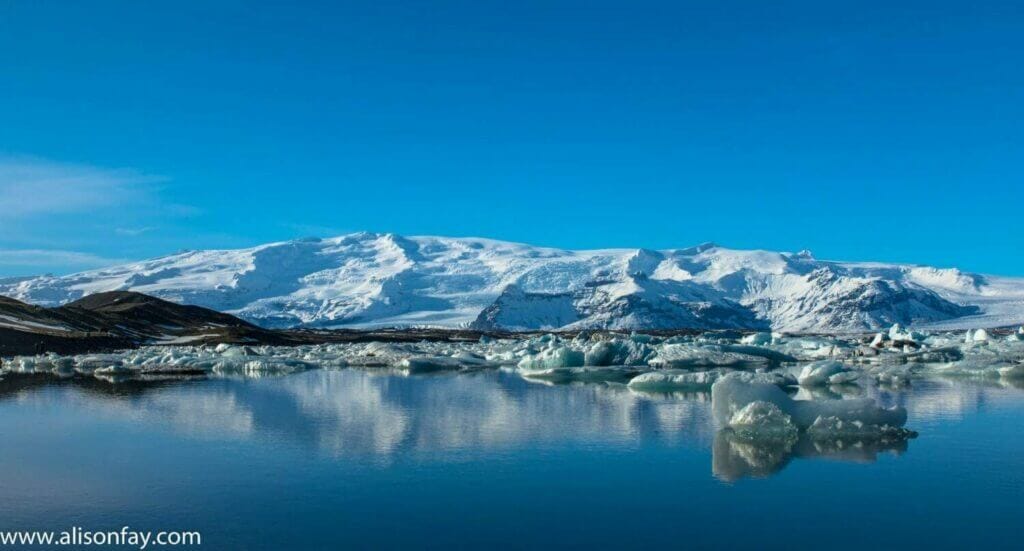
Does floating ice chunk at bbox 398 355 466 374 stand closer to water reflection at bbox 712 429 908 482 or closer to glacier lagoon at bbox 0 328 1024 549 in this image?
glacier lagoon at bbox 0 328 1024 549

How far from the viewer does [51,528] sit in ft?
33.3

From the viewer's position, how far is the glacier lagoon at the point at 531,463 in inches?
406

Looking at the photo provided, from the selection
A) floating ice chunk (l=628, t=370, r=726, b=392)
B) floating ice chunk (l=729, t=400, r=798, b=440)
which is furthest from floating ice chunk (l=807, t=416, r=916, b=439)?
floating ice chunk (l=628, t=370, r=726, b=392)

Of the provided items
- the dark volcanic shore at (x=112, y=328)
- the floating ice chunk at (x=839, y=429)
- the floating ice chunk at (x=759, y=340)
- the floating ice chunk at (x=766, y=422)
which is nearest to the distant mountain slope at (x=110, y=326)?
the dark volcanic shore at (x=112, y=328)

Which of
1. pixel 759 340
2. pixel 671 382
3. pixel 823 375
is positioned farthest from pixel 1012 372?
pixel 759 340

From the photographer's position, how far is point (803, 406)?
16312 mm

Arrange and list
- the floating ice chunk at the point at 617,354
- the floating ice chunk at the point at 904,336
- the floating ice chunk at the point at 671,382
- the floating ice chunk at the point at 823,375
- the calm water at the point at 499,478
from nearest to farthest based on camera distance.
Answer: the calm water at the point at 499,478 → the floating ice chunk at the point at 671,382 → the floating ice chunk at the point at 823,375 → the floating ice chunk at the point at 617,354 → the floating ice chunk at the point at 904,336

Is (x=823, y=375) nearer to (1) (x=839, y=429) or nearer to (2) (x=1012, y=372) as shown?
(2) (x=1012, y=372)

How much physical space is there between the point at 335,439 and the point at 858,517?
9.97 m

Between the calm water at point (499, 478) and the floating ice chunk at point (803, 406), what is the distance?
0.86 metres

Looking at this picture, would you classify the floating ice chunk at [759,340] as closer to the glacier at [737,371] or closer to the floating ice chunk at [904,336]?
the glacier at [737,371]

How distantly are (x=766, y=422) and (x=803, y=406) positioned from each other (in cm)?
91

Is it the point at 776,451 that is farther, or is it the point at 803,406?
the point at 803,406

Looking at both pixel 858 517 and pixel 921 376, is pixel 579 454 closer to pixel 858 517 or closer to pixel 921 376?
pixel 858 517
